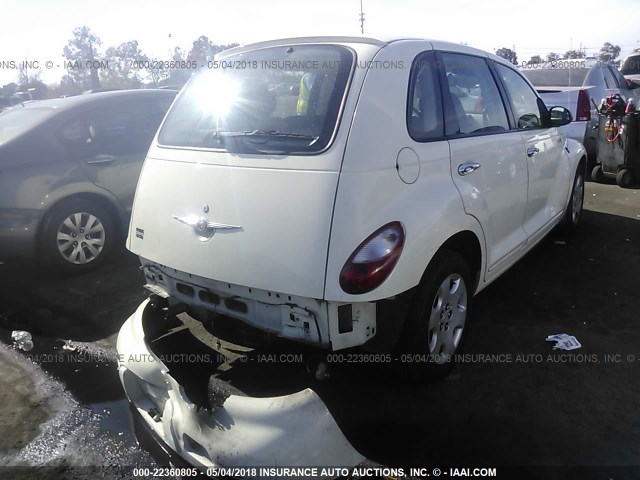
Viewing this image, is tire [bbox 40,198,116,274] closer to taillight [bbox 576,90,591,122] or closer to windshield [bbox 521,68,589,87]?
taillight [bbox 576,90,591,122]

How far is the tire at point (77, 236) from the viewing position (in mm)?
4809

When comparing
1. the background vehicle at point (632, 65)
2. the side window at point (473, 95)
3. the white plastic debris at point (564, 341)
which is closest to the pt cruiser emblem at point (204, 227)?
the side window at point (473, 95)

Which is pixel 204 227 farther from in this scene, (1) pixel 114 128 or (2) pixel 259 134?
(1) pixel 114 128

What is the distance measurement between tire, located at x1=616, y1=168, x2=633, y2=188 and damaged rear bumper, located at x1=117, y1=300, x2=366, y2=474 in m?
7.01

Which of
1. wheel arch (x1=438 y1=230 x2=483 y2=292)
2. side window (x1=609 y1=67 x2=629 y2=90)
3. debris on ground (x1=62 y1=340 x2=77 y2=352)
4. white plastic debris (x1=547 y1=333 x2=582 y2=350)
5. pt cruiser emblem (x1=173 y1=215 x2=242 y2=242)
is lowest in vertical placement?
debris on ground (x1=62 y1=340 x2=77 y2=352)

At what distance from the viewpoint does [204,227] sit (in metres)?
2.53

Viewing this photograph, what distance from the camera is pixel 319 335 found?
91.0 inches

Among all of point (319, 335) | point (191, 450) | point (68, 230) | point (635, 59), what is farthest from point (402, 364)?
point (635, 59)

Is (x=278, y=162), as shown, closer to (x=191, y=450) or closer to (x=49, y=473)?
(x=191, y=450)

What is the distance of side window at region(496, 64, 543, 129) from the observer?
151 inches

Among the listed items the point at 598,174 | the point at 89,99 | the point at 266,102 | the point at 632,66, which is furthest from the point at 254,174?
the point at 632,66

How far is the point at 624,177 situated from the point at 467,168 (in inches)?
231

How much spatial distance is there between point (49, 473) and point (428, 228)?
7.34 ft

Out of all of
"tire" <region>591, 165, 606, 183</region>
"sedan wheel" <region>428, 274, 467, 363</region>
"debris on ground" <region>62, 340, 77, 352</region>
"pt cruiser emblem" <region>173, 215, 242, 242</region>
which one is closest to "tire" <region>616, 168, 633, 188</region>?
"tire" <region>591, 165, 606, 183</region>
